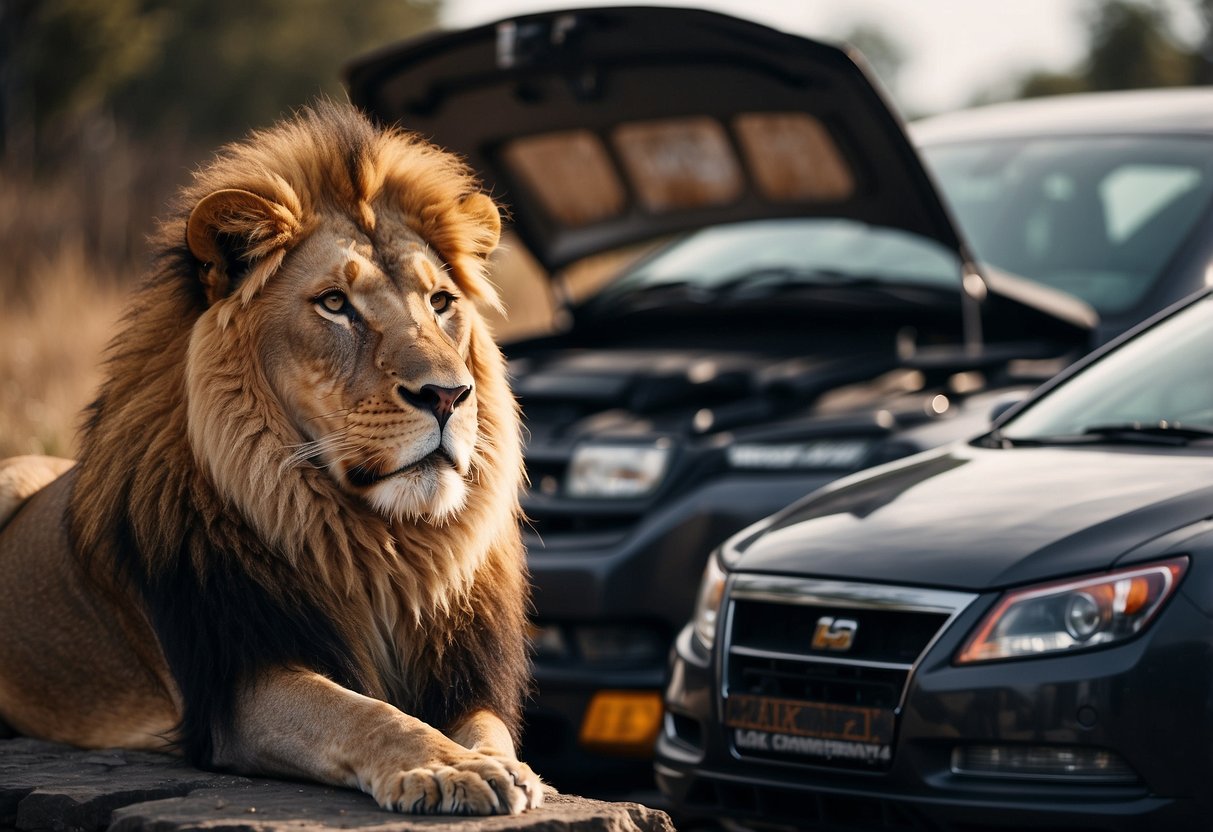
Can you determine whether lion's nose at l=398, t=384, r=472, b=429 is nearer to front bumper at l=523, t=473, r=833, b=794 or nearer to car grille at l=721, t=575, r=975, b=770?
car grille at l=721, t=575, r=975, b=770

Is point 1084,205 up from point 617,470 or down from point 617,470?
up

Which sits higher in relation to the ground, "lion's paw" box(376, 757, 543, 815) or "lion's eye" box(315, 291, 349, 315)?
"lion's eye" box(315, 291, 349, 315)

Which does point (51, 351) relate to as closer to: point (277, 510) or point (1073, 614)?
point (277, 510)

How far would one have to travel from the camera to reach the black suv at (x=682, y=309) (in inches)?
219

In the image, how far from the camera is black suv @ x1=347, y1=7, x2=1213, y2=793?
18.3ft

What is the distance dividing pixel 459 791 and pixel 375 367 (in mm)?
914

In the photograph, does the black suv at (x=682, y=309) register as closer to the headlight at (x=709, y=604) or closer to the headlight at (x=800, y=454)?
the headlight at (x=800, y=454)

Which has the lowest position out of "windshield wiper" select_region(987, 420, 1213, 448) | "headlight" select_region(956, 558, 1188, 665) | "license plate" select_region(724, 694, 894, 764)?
"license plate" select_region(724, 694, 894, 764)

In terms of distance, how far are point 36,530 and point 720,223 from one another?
11.2 ft

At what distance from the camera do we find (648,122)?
6.66m

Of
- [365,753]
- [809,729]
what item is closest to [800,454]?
[809,729]

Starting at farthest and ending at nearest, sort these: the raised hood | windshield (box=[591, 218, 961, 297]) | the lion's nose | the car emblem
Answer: windshield (box=[591, 218, 961, 297])
the raised hood
the car emblem
the lion's nose

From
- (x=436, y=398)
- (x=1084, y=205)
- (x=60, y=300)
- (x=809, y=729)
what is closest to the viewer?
(x=436, y=398)

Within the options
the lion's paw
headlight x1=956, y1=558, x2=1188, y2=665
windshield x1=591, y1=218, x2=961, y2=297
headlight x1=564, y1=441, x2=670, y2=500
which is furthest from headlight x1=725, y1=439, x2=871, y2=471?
the lion's paw
